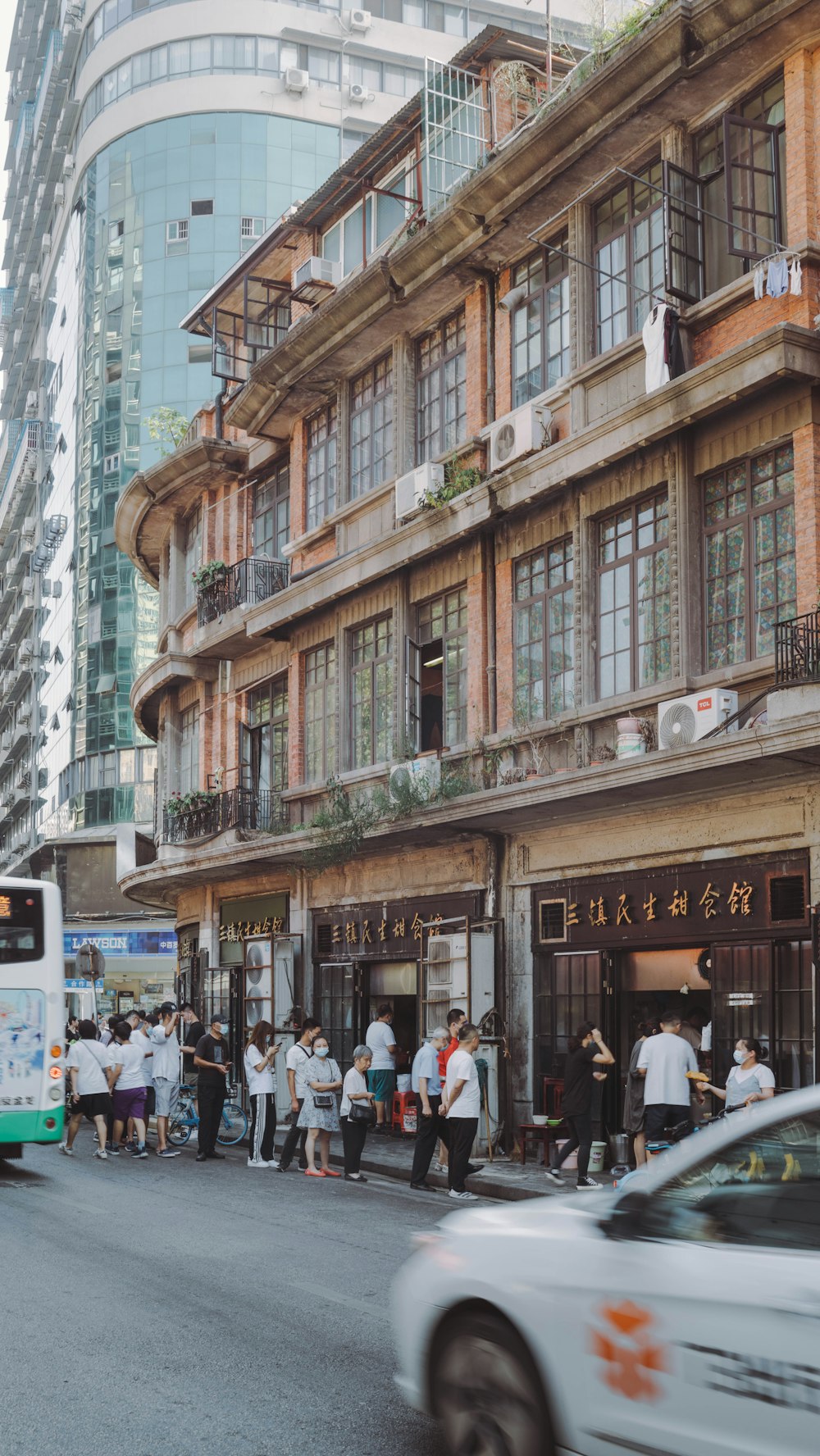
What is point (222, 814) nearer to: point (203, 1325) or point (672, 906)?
point (672, 906)

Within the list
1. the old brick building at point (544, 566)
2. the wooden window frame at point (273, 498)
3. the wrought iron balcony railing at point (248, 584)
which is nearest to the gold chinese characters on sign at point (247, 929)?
the old brick building at point (544, 566)

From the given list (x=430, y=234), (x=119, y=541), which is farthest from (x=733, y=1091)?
(x=119, y=541)

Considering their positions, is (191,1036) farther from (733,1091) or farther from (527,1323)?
(527,1323)

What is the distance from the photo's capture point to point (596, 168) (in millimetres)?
17781

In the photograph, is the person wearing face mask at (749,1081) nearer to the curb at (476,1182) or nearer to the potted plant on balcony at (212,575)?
the curb at (476,1182)

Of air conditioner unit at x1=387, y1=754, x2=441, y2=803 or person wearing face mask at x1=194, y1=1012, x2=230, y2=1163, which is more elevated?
air conditioner unit at x1=387, y1=754, x2=441, y2=803

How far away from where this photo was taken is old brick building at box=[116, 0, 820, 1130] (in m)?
14.9

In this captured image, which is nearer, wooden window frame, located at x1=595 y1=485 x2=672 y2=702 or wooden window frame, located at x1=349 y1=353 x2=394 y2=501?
wooden window frame, located at x1=595 y1=485 x2=672 y2=702

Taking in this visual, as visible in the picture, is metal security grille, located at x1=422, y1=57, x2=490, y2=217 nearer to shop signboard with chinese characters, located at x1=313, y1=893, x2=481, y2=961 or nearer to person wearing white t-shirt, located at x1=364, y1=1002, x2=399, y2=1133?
shop signboard with chinese characters, located at x1=313, y1=893, x2=481, y2=961

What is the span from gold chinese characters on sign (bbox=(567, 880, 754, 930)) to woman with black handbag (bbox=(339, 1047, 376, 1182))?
2.90 metres

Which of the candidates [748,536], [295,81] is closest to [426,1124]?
[748,536]

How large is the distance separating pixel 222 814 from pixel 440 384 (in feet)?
29.3

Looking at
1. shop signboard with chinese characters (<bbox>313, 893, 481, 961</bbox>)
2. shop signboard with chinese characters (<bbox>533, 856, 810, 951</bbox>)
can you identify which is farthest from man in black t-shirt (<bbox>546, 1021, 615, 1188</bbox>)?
shop signboard with chinese characters (<bbox>313, 893, 481, 961</bbox>)

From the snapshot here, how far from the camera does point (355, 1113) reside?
53.6ft
